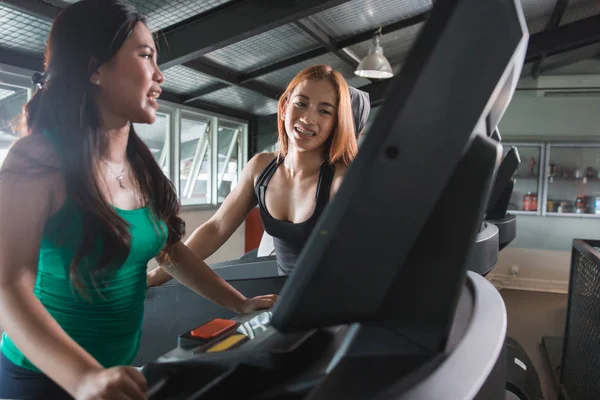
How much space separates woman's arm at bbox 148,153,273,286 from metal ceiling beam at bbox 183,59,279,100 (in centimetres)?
305

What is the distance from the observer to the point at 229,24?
3527mm

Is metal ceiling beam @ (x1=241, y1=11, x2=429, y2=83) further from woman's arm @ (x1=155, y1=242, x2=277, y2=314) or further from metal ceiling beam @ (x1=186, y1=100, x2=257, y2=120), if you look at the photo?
woman's arm @ (x1=155, y1=242, x2=277, y2=314)

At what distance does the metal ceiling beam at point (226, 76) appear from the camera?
4.53 m

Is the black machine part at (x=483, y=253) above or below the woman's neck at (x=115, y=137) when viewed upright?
below

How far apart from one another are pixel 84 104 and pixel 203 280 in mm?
484

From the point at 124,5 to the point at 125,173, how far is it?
37 centimetres

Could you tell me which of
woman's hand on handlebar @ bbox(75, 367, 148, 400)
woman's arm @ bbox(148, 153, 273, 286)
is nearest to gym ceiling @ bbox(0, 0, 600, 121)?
woman's arm @ bbox(148, 153, 273, 286)

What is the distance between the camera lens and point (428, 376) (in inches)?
17.7

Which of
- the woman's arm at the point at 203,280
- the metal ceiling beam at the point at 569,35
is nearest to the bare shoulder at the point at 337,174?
the woman's arm at the point at 203,280

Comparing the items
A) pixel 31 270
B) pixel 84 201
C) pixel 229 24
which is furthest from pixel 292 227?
pixel 229 24

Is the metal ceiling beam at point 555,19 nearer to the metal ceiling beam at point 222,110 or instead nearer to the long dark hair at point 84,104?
the metal ceiling beam at point 222,110

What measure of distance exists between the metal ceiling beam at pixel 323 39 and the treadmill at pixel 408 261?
4055 millimetres

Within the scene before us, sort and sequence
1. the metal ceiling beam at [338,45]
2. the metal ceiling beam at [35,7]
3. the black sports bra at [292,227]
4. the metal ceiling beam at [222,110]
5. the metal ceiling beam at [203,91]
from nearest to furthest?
the black sports bra at [292,227], the metal ceiling beam at [35,7], the metal ceiling beam at [338,45], the metal ceiling beam at [203,91], the metal ceiling beam at [222,110]

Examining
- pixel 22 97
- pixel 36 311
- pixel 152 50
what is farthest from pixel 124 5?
pixel 22 97
